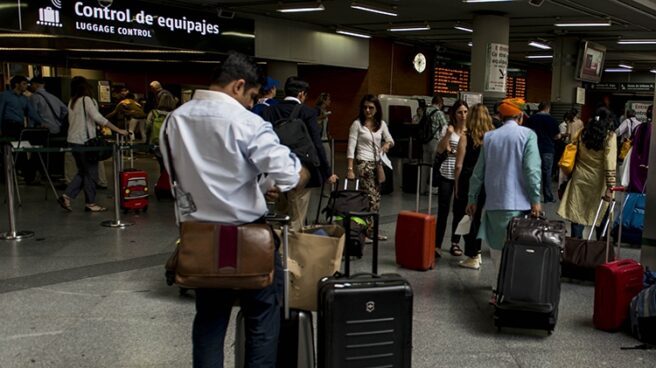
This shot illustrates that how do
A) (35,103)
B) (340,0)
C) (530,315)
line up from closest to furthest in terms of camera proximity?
1. (530,315)
2. (35,103)
3. (340,0)

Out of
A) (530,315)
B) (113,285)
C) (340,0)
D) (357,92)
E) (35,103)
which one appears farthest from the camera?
(357,92)

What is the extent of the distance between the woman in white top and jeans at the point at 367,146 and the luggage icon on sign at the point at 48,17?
244 inches

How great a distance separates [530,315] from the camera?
153 inches

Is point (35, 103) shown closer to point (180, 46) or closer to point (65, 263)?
point (180, 46)

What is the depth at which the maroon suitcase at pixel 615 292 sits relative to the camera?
4.00 metres

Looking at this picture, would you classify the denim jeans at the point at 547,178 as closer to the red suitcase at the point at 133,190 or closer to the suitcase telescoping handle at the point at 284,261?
the red suitcase at the point at 133,190

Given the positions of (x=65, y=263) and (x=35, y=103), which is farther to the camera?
(x=35, y=103)

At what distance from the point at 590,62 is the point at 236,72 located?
1629cm

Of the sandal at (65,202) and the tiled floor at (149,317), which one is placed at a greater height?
the sandal at (65,202)

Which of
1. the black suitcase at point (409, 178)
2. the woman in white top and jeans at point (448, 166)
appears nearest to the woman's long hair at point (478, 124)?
the woman in white top and jeans at point (448, 166)

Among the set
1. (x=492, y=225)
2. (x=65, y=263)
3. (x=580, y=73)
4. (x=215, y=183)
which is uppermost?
(x=580, y=73)

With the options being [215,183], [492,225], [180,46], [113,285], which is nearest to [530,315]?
[492,225]

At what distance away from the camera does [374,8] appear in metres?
12.2

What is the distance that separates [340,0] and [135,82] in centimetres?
1277
